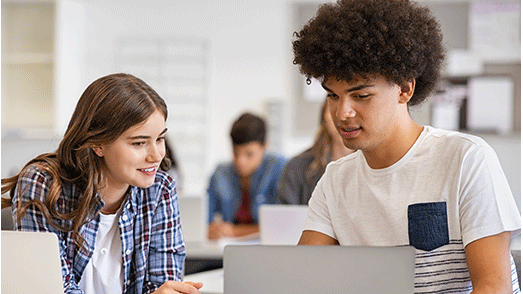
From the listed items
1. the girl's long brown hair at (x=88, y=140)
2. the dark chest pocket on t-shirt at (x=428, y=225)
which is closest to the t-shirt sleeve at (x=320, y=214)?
the dark chest pocket on t-shirt at (x=428, y=225)

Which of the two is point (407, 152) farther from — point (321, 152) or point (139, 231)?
point (321, 152)

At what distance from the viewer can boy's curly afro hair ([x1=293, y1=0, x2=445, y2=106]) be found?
1168 mm

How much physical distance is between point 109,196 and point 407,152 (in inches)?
29.2

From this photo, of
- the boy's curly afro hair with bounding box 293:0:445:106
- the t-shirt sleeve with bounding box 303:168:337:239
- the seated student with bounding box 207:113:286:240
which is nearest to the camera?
the boy's curly afro hair with bounding box 293:0:445:106

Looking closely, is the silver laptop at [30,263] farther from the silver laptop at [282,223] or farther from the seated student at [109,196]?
the silver laptop at [282,223]

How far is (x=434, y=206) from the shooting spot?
1.19m

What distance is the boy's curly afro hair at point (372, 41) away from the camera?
1168 mm

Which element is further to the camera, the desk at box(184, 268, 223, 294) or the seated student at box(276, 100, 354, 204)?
the seated student at box(276, 100, 354, 204)

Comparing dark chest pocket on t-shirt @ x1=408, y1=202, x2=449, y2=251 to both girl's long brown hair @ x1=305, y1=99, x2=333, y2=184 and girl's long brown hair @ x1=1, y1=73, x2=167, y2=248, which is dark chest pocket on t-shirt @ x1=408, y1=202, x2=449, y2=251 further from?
girl's long brown hair @ x1=305, y1=99, x2=333, y2=184

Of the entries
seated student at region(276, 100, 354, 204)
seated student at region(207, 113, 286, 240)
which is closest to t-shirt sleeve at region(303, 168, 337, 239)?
seated student at region(276, 100, 354, 204)

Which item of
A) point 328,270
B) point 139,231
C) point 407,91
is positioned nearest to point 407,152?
point 407,91

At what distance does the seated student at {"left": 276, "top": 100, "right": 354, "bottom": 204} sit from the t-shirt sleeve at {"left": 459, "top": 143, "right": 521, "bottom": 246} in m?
1.09

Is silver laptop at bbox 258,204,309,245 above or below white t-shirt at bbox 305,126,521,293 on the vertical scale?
below

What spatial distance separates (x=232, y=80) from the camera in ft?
16.1
